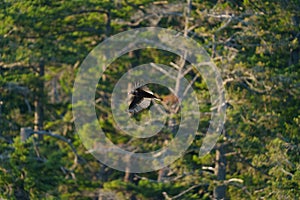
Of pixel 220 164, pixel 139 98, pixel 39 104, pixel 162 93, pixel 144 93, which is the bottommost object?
pixel 220 164

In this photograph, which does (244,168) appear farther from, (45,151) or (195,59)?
(45,151)

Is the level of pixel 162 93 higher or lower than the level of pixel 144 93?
lower

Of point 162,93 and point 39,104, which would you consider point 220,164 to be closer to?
point 162,93

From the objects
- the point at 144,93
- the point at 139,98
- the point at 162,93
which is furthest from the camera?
the point at 162,93

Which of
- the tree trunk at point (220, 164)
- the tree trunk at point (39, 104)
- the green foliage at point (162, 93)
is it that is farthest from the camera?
the tree trunk at point (39, 104)

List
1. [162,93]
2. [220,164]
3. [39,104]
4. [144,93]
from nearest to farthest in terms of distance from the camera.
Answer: [144,93] → [220,164] → [162,93] → [39,104]

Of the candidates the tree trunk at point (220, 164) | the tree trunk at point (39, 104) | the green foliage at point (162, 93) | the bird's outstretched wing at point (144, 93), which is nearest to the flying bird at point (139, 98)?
the bird's outstretched wing at point (144, 93)

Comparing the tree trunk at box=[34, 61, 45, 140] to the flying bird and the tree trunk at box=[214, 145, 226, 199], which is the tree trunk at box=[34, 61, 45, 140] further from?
the flying bird

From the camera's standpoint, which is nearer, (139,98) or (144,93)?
(144,93)

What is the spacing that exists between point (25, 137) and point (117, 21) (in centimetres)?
420

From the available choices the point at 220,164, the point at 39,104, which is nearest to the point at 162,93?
the point at 220,164

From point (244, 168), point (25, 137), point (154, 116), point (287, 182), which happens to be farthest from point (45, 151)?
point (287, 182)

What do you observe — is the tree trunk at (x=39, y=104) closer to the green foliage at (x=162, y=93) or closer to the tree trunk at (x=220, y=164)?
the green foliage at (x=162, y=93)

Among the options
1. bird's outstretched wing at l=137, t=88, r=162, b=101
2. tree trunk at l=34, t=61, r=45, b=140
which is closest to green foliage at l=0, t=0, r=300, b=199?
tree trunk at l=34, t=61, r=45, b=140
